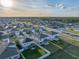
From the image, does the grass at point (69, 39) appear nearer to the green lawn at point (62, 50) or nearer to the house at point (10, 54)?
the green lawn at point (62, 50)

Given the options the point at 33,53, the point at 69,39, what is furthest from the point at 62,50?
the point at 33,53

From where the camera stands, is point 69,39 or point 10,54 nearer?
point 10,54

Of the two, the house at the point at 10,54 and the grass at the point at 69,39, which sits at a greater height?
the grass at the point at 69,39

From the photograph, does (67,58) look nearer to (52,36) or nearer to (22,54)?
(52,36)

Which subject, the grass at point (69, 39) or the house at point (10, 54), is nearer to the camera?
the house at point (10, 54)

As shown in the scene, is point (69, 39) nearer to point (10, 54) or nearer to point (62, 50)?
point (62, 50)

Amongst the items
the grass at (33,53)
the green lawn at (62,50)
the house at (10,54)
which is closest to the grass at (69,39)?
the green lawn at (62,50)

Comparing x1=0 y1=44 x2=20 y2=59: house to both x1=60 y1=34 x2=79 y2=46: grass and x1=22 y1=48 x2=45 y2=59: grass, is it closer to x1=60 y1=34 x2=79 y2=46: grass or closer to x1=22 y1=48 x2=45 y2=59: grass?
x1=22 y1=48 x2=45 y2=59: grass

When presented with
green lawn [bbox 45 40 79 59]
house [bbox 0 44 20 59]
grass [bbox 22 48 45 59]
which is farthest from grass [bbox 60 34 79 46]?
house [bbox 0 44 20 59]

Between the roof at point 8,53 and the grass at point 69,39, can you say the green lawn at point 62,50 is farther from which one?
the roof at point 8,53

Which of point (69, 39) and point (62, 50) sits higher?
point (69, 39)
